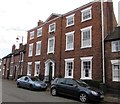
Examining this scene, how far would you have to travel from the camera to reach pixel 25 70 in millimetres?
34344

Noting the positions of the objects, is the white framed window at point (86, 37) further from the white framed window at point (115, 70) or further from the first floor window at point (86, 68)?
the white framed window at point (115, 70)

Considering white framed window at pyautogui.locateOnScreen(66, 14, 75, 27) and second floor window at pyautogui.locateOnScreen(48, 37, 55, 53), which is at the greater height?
white framed window at pyautogui.locateOnScreen(66, 14, 75, 27)

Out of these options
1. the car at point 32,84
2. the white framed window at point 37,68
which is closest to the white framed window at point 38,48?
the white framed window at point 37,68

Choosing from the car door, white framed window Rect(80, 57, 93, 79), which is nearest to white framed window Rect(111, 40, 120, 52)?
white framed window Rect(80, 57, 93, 79)

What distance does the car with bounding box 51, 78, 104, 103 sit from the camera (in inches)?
534

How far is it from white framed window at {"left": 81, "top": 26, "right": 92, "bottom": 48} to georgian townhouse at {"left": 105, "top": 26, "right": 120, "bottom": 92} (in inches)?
90.6

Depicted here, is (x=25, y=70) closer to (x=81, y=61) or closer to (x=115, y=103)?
(x=81, y=61)

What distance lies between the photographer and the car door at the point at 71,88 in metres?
14.5

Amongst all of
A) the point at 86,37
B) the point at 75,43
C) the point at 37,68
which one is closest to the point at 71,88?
the point at 86,37

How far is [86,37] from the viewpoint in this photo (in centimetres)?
2220

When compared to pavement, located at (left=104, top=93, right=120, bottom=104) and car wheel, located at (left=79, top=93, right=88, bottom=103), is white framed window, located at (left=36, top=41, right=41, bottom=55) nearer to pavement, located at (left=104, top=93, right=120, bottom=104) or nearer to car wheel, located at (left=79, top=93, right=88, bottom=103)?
pavement, located at (left=104, top=93, right=120, bottom=104)

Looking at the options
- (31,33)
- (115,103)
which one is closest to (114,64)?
(115,103)

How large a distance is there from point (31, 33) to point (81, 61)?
15.0 meters

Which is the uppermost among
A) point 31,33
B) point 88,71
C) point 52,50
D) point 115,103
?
point 31,33
